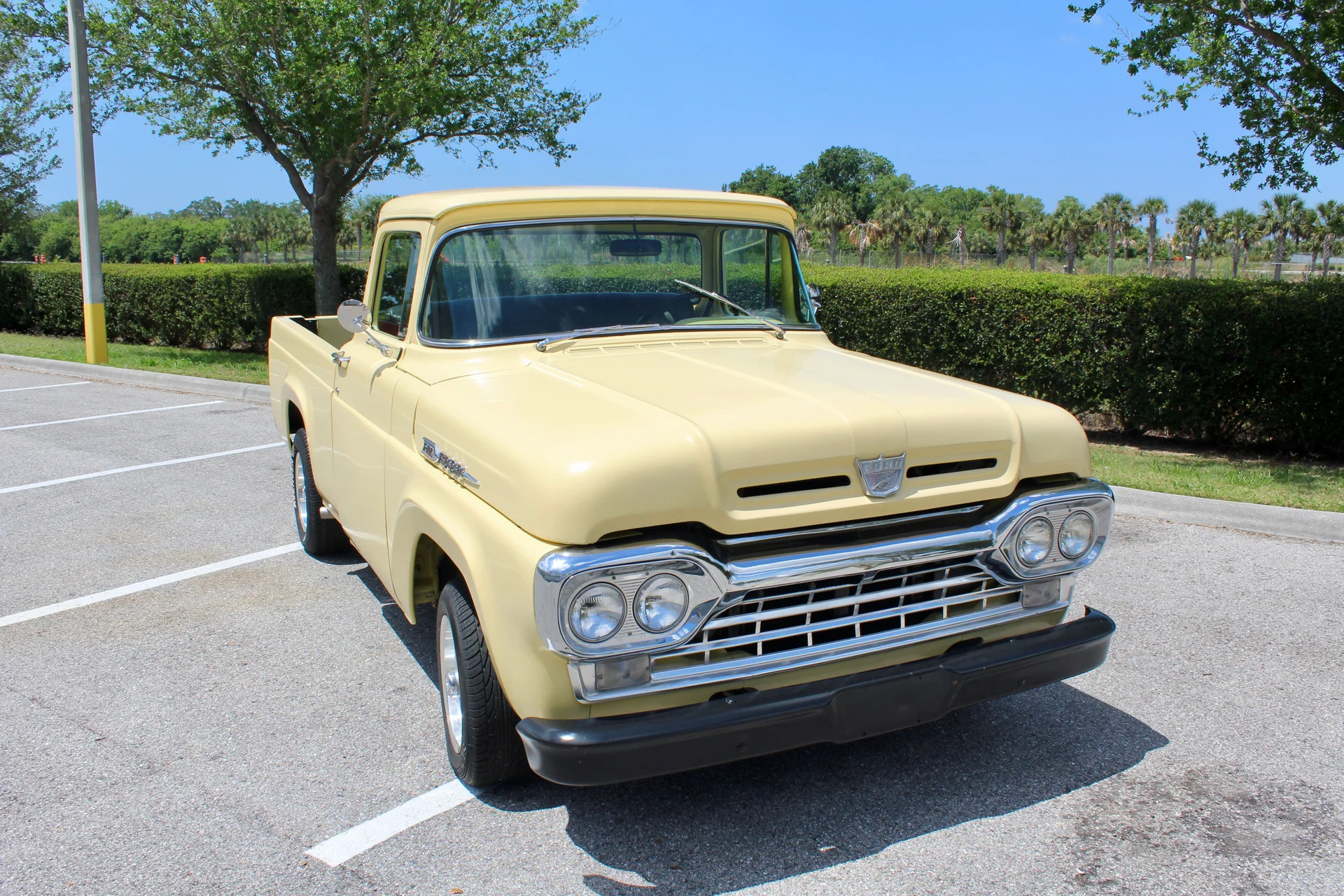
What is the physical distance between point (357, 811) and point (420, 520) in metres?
0.94

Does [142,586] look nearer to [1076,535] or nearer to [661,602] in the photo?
[661,602]

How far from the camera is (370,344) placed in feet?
14.8

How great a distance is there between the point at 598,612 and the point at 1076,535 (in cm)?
161

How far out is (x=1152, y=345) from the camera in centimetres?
903

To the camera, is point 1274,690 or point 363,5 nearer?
point 1274,690

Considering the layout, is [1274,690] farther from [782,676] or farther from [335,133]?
[335,133]

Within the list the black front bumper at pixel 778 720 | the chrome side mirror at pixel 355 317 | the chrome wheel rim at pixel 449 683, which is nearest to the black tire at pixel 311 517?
the chrome side mirror at pixel 355 317

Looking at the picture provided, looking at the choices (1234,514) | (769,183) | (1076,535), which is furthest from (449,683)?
(769,183)

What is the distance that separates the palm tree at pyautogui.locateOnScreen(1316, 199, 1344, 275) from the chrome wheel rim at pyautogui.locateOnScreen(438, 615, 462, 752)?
9.58 m

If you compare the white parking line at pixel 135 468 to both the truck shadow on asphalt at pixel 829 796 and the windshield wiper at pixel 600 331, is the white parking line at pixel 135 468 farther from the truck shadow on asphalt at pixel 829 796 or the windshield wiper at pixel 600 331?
the truck shadow on asphalt at pixel 829 796

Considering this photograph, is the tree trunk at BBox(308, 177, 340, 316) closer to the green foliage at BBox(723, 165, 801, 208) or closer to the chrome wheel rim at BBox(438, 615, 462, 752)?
the chrome wheel rim at BBox(438, 615, 462, 752)

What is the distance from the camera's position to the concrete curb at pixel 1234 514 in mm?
6352

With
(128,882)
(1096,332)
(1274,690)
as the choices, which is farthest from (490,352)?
(1096,332)

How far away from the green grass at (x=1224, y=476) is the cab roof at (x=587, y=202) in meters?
4.12
